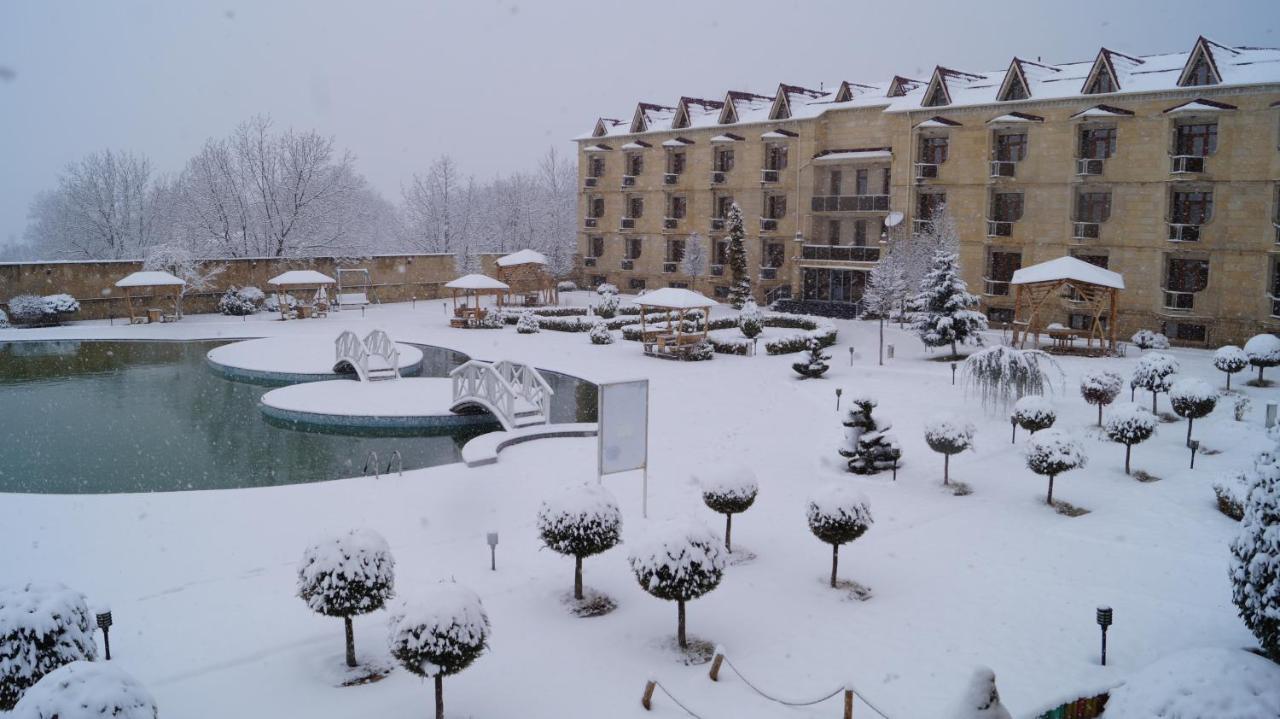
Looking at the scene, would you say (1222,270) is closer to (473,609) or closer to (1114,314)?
(1114,314)

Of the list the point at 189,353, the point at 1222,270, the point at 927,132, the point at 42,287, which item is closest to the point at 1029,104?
the point at 927,132

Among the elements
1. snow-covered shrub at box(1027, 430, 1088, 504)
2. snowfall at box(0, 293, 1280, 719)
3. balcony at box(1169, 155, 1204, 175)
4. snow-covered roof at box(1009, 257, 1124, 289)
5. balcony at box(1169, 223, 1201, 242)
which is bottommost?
snowfall at box(0, 293, 1280, 719)

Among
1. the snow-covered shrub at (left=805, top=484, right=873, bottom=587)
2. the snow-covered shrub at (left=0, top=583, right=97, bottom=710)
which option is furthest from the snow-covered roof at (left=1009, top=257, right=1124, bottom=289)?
the snow-covered shrub at (left=0, top=583, right=97, bottom=710)

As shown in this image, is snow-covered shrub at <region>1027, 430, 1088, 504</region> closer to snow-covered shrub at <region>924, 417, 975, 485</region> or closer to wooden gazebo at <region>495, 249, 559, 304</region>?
snow-covered shrub at <region>924, 417, 975, 485</region>

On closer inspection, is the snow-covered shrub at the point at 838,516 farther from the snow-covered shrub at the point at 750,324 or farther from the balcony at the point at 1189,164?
the balcony at the point at 1189,164

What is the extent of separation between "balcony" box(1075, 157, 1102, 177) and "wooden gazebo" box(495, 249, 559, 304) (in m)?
22.7

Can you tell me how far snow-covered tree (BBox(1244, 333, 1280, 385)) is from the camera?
21.7m

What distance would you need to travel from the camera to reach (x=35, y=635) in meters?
7.12

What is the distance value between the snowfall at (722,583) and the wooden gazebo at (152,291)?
24758mm

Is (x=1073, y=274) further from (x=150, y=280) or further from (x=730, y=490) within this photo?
(x=150, y=280)

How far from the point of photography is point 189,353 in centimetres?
3100

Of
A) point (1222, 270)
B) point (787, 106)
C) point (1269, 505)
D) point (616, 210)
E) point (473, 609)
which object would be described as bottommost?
point (473, 609)

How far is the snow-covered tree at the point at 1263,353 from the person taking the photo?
71.1 feet

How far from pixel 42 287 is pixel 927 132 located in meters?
38.0
